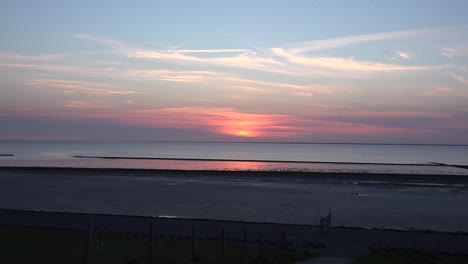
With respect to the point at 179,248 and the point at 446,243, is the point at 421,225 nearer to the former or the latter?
the point at 446,243

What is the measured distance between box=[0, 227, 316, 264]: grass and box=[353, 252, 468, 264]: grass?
2.89m

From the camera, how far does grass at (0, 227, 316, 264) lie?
20.9 metres

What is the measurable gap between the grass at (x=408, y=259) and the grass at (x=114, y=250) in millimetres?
2894

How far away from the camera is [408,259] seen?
21.3 meters

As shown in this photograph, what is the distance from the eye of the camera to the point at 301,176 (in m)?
95.0

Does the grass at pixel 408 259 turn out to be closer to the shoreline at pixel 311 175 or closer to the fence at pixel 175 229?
the fence at pixel 175 229

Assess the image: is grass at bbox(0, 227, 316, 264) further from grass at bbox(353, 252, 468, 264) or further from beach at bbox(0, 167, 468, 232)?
beach at bbox(0, 167, 468, 232)

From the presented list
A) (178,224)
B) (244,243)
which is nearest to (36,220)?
(178,224)

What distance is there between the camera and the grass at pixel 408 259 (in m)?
21.0

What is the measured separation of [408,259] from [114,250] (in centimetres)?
1490

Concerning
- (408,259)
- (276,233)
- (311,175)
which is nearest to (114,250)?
(276,233)

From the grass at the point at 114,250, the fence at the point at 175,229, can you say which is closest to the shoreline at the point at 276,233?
the fence at the point at 175,229

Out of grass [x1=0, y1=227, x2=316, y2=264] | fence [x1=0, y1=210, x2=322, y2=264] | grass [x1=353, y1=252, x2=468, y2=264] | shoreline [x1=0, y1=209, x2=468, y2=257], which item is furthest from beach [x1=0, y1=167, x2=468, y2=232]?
grass [x1=0, y1=227, x2=316, y2=264]

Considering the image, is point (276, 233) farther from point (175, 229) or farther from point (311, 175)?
point (311, 175)
